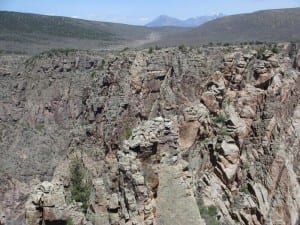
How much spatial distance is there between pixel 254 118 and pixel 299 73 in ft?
19.3

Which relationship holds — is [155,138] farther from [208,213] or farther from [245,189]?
[245,189]

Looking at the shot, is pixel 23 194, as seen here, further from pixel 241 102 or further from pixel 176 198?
pixel 176 198

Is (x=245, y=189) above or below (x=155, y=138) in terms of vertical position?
below

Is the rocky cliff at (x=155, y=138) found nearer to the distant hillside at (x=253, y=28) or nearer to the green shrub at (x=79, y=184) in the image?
the green shrub at (x=79, y=184)

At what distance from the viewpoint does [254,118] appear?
34.6 m

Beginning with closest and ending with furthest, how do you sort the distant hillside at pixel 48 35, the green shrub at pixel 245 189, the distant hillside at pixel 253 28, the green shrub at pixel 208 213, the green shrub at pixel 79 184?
the green shrub at pixel 208 213 → the green shrub at pixel 79 184 → the green shrub at pixel 245 189 → the distant hillside at pixel 253 28 → the distant hillside at pixel 48 35

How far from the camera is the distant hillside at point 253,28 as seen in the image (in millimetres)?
77525

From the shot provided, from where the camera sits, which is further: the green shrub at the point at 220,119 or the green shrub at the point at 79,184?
the green shrub at the point at 220,119

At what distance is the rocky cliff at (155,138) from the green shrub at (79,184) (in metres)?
0.08

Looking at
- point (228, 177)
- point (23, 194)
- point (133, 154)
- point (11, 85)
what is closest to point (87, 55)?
point (11, 85)

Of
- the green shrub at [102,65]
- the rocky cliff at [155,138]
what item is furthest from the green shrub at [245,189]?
the green shrub at [102,65]

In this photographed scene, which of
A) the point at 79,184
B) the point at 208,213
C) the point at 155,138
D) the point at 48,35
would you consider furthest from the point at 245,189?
the point at 48,35

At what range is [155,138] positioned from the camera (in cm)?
1973

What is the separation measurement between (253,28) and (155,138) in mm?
74974
